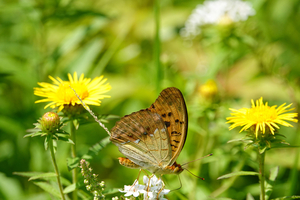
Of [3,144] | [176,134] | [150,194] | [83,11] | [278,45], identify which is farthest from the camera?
[278,45]

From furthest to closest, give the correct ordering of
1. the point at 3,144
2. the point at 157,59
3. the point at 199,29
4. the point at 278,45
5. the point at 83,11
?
the point at 278,45 → the point at 199,29 → the point at 3,144 → the point at 83,11 → the point at 157,59

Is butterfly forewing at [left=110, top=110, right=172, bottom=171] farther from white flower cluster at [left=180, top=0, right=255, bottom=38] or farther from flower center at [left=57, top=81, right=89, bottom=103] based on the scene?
white flower cluster at [left=180, top=0, right=255, bottom=38]

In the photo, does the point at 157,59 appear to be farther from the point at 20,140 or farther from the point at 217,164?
the point at 20,140

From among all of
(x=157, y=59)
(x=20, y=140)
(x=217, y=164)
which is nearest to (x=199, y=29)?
(x=157, y=59)

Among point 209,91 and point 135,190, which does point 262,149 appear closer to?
point 135,190

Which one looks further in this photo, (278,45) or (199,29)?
(278,45)

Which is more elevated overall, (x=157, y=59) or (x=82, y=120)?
(x=157, y=59)
